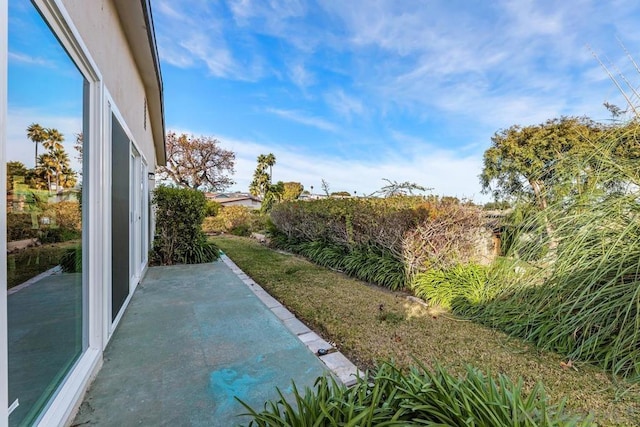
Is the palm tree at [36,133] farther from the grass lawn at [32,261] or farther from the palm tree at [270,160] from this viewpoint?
the palm tree at [270,160]

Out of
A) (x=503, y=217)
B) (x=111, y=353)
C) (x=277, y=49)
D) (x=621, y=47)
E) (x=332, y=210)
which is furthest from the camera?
(x=277, y=49)

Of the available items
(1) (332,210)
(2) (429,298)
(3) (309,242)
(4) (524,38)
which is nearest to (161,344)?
(2) (429,298)

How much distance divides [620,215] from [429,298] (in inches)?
107

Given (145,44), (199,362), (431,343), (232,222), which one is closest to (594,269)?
(431,343)

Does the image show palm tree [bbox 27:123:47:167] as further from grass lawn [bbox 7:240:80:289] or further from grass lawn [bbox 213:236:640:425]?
grass lawn [bbox 213:236:640:425]

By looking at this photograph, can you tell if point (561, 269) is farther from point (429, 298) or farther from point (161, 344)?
point (161, 344)

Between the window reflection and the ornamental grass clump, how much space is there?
363 centimetres

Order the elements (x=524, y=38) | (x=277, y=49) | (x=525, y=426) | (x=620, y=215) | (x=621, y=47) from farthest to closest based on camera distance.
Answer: (x=277, y=49), (x=524, y=38), (x=621, y=47), (x=620, y=215), (x=525, y=426)

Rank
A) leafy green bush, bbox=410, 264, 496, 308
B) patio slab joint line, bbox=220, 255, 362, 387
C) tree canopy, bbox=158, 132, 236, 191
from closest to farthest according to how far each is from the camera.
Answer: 1. patio slab joint line, bbox=220, 255, 362, 387
2. leafy green bush, bbox=410, 264, 496, 308
3. tree canopy, bbox=158, 132, 236, 191

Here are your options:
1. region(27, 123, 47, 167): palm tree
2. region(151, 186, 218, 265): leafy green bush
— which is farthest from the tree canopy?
region(27, 123, 47, 167): palm tree

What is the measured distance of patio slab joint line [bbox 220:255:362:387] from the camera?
2.50 meters

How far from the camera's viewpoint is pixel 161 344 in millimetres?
3023

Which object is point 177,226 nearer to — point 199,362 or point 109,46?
point 109,46

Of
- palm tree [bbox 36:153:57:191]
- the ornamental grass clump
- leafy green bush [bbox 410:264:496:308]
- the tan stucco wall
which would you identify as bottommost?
leafy green bush [bbox 410:264:496:308]
